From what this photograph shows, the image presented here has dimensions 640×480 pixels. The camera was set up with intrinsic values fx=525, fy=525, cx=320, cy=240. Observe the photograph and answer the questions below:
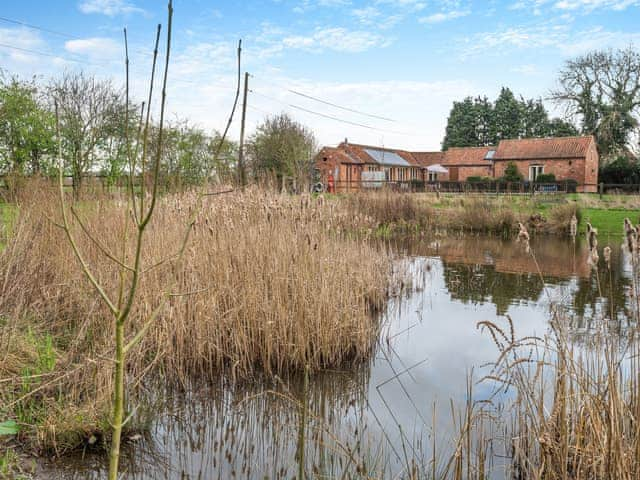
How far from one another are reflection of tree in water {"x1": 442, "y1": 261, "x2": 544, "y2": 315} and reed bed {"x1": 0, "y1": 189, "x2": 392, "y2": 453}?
343cm

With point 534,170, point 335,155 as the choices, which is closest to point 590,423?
point 534,170

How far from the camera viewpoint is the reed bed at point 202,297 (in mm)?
4301

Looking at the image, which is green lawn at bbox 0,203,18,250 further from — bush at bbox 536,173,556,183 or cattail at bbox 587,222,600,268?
bush at bbox 536,173,556,183

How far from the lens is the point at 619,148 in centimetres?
3738

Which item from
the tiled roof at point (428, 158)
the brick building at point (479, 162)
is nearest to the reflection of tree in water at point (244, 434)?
the brick building at point (479, 162)

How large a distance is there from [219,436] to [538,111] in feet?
194

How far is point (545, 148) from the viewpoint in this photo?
1459 inches

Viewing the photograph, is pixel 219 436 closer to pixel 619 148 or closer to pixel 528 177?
pixel 528 177

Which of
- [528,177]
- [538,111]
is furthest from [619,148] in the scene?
[538,111]

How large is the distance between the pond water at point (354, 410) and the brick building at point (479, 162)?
23.7 metres

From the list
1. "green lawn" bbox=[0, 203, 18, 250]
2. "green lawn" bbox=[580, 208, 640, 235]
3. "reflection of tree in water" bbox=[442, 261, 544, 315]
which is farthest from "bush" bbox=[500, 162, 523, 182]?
"green lawn" bbox=[0, 203, 18, 250]

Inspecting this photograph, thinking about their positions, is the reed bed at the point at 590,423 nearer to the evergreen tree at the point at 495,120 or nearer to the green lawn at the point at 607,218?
the green lawn at the point at 607,218

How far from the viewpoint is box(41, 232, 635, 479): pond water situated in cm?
313

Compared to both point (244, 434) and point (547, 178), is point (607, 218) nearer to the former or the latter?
point (547, 178)
